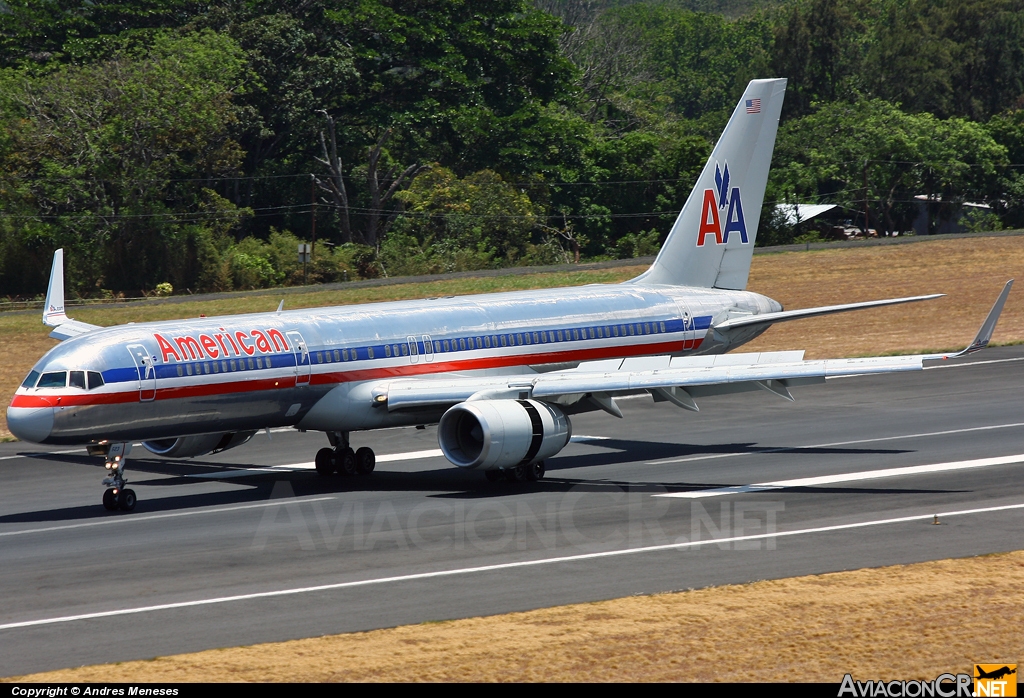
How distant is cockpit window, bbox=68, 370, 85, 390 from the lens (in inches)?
1147

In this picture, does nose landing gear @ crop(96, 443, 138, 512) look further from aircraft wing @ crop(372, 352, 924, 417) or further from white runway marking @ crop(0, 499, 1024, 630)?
white runway marking @ crop(0, 499, 1024, 630)

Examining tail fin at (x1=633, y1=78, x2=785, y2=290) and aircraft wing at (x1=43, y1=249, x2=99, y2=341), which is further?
tail fin at (x1=633, y1=78, x2=785, y2=290)

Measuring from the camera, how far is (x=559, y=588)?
2192 cm

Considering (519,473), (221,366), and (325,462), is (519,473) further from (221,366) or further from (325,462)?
(221,366)

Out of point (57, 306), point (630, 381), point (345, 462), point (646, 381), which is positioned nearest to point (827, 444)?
point (646, 381)

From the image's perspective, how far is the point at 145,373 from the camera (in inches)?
1177

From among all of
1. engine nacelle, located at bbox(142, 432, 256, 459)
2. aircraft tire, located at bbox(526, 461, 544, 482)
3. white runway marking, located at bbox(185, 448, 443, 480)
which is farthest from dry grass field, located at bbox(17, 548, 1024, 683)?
white runway marking, located at bbox(185, 448, 443, 480)

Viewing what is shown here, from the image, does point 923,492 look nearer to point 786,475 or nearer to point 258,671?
point 786,475

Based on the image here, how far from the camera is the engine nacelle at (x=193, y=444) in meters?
33.5

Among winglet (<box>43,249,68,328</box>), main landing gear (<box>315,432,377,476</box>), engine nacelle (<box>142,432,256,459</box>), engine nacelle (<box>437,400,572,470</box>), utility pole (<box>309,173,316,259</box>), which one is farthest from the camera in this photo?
utility pole (<box>309,173,316,259</box>)

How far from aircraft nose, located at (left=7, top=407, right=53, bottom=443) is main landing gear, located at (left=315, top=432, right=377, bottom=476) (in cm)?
762

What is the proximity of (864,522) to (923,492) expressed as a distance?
11.8ft

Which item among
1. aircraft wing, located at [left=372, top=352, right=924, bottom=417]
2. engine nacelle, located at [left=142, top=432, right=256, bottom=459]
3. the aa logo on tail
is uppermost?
the aa logo on tail

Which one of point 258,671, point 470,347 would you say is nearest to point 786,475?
point 470,347
